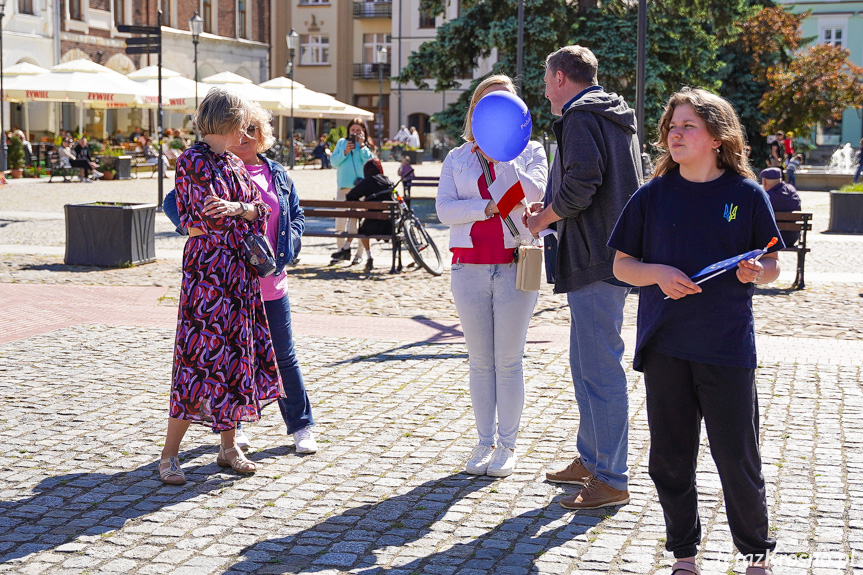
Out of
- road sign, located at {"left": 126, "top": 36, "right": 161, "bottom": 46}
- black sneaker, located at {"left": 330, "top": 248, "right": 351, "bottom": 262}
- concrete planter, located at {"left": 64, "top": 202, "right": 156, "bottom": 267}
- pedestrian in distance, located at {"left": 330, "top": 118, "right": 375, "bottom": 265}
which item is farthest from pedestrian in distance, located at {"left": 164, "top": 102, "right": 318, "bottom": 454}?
road sign, located at {"left": 126, "top": 36, "right": 161, "bottom": 46}

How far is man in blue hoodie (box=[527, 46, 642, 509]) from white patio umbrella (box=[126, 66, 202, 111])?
28.2m

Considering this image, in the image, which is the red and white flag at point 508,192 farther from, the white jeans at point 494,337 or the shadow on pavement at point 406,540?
the shadow on pavement at point 406,540

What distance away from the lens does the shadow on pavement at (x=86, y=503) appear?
14.1ft

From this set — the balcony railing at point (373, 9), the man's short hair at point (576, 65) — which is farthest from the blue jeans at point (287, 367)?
the balcony railing at point (373, 9)

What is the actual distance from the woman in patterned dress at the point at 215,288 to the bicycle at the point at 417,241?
7.87 meters

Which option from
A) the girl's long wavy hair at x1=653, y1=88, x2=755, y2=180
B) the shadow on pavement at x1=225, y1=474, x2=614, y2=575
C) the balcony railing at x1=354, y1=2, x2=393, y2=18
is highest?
the balcony railing at x1=354, y1=2, x2=393, y2=18

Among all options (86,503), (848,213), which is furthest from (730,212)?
(848,213)

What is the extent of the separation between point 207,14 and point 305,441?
5085 cm

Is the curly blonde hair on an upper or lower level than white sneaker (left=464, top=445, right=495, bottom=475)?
upper

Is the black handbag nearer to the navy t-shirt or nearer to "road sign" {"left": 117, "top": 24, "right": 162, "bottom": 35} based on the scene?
the navy t-shirt

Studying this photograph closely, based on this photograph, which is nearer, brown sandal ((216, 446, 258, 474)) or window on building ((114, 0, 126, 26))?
brown sandal ((216, 446, 258, 474))

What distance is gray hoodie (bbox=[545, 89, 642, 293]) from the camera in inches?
176

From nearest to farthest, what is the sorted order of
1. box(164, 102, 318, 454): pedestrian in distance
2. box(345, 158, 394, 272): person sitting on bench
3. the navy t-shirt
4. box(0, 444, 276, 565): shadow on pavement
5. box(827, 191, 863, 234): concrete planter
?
the navy t-shirt, box(0, 444, 276, 565): shadow on pavement, box(164, 102, 318, 454): pedestrian in distance, box(345, 158, 394, 272): person sitting on bench, box(827, 191, 863, 234): concrete planter

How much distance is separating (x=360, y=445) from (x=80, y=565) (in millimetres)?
1991
